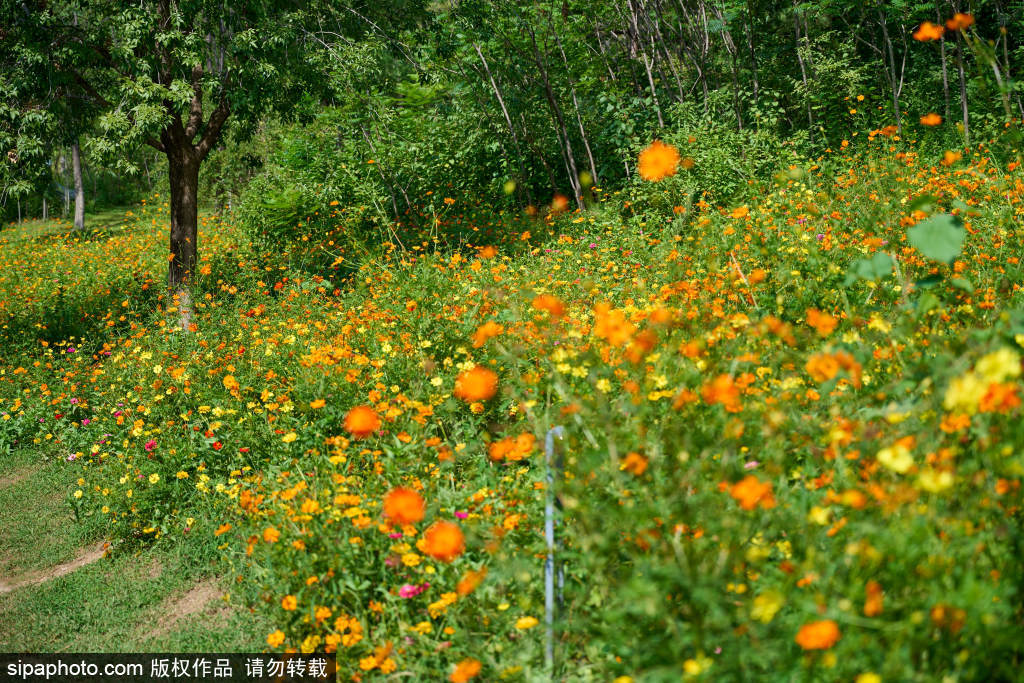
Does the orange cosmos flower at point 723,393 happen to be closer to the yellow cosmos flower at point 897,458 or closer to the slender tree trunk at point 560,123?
the yellow cosmos flower at point 897,458

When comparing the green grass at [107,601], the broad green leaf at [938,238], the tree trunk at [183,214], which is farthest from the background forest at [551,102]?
the broad green leaf at [938,238]

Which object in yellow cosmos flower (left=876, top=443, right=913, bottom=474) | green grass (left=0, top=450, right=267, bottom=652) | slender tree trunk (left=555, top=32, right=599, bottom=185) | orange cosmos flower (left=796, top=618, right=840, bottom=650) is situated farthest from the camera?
slender tree trunk (left=555, top=32, right=599, bottom=185)

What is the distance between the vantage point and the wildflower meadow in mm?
1583

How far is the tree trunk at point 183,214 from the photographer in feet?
25.9

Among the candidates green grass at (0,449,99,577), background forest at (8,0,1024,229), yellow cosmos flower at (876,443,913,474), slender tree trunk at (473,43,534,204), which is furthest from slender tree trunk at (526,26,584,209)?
yellow cosmos flower at (876,443,913,474)

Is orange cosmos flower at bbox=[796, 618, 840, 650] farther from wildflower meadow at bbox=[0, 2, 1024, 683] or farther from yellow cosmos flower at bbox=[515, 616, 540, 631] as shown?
yellow cosmos flower at bbox=[515, 616, 540, 631]

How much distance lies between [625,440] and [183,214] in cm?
764

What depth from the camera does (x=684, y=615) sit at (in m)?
1.74

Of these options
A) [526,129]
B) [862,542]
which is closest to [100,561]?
[862,542]

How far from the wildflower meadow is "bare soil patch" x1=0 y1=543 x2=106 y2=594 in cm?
15

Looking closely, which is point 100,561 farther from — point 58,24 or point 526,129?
point 526,129

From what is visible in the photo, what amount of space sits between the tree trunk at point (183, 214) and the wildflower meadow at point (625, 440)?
132 centimetres

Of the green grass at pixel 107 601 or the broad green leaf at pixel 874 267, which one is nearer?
the broad green leaf at pixel 874 267

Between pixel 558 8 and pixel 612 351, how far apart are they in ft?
23.3
